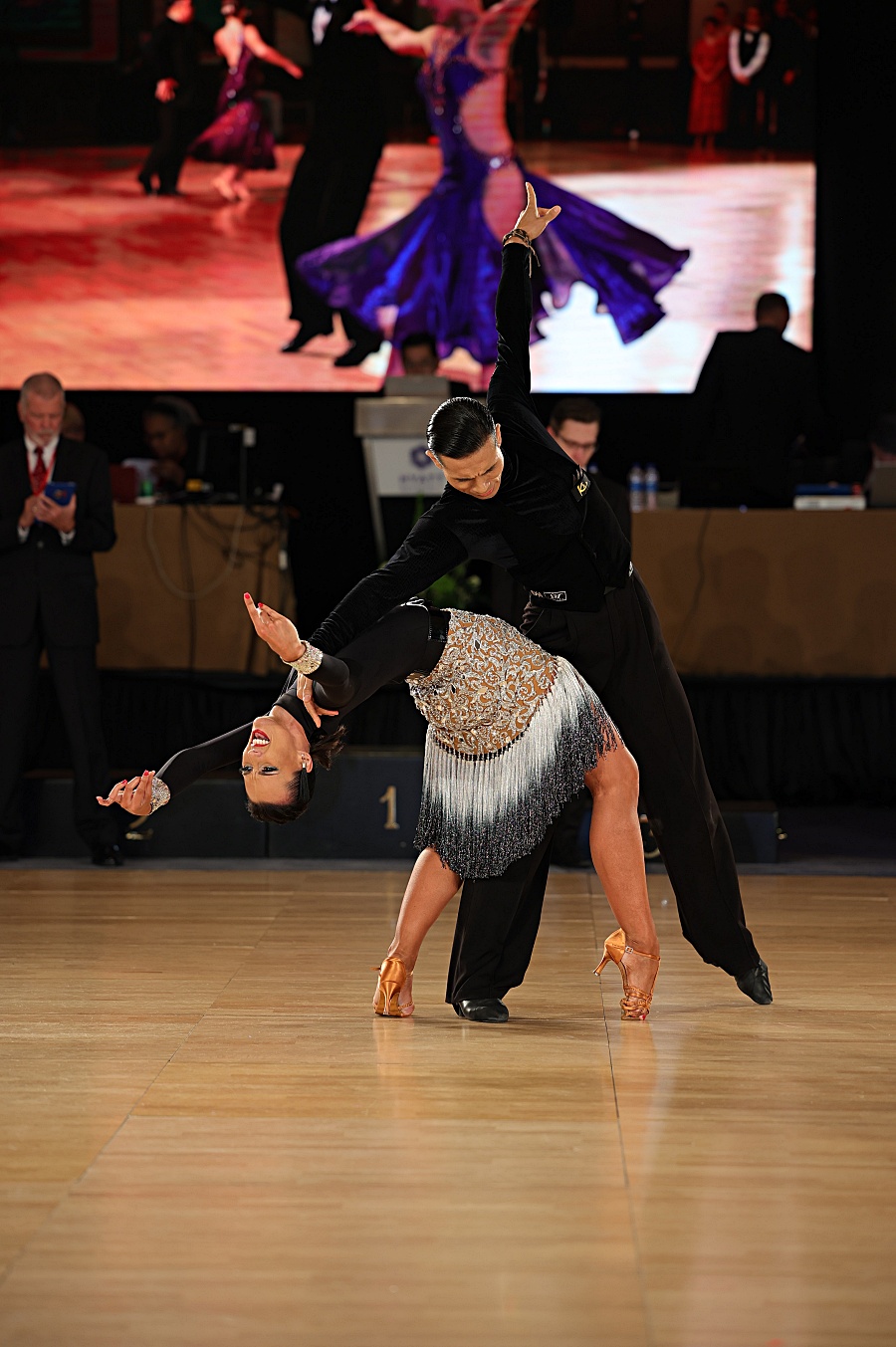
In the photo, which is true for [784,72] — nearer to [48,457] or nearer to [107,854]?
[48,457]

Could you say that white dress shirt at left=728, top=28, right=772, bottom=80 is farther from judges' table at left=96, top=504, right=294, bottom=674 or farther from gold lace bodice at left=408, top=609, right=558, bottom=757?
gold lace bodice at left=408, top=609, right=558, bottom=757

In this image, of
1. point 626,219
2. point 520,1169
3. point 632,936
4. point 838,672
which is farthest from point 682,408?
point 520,1169

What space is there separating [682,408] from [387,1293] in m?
6.65

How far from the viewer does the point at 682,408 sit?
8031mm

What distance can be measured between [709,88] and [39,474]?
4500 millimetres

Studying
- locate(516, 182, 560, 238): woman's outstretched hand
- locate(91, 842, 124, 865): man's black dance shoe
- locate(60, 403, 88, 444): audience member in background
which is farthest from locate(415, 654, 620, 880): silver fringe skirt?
locate(60, 403, 88, 444): audience member in background

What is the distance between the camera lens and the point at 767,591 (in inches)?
232

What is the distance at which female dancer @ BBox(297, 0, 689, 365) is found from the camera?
7.82 m

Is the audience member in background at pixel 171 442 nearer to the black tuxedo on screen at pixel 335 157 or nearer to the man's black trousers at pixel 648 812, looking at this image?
the black tuxedo on screen at pixel 335 157

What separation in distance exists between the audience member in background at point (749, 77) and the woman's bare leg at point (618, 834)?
18.6ft

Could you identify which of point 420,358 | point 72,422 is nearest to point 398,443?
point 420,358

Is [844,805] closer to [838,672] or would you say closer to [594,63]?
[838,672]

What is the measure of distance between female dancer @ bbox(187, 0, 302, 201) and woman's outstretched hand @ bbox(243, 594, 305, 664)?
5969 mm

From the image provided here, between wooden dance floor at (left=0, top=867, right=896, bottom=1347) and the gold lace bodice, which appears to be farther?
the gold lace bodice
